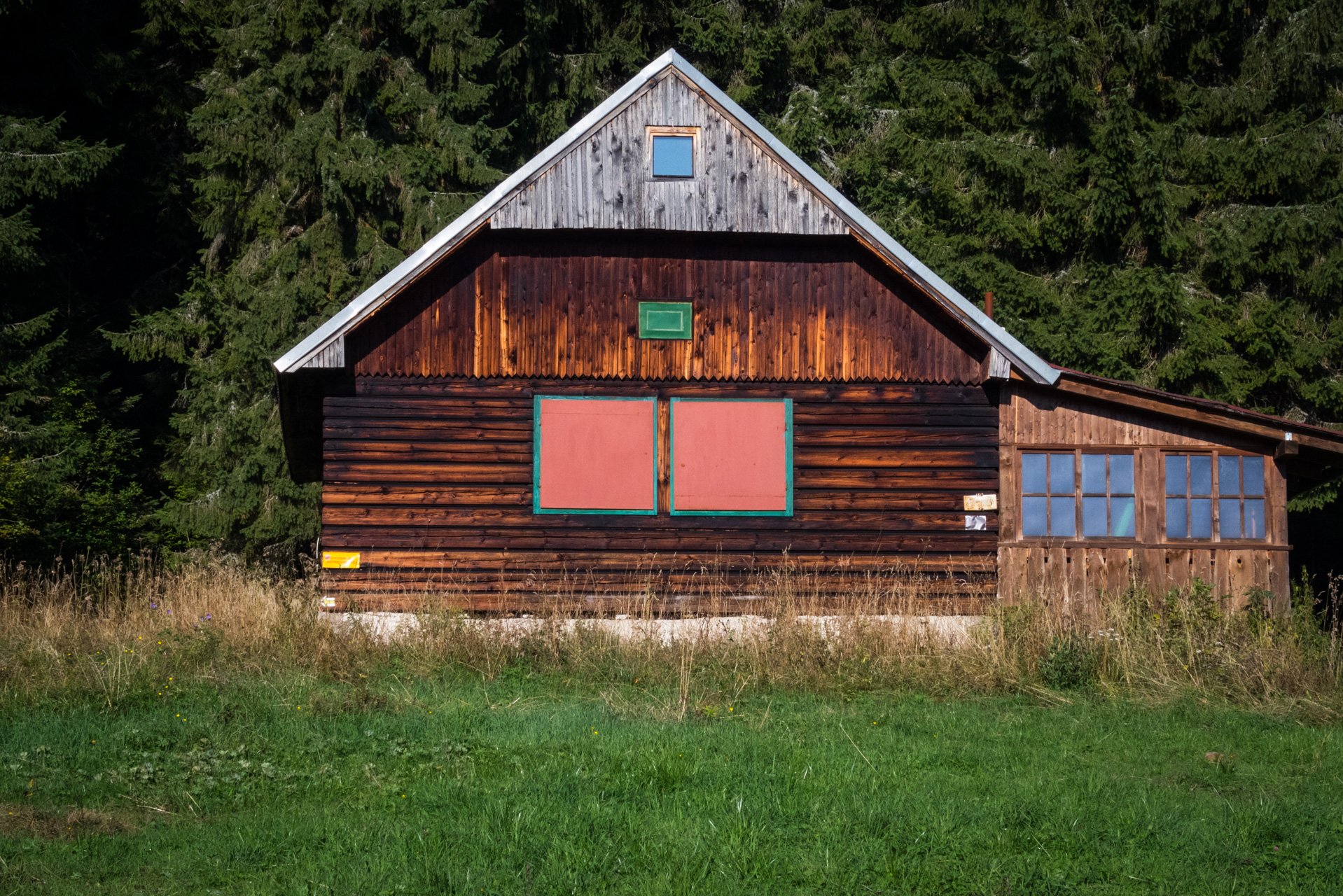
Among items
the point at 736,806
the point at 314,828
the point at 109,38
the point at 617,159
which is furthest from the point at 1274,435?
the point at 109,38

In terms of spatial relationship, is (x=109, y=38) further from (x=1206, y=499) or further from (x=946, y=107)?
(x=1206, y=499)

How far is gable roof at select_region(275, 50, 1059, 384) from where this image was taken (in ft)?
39.4

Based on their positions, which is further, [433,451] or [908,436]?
[908,436]

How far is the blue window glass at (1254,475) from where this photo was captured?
12898 mm

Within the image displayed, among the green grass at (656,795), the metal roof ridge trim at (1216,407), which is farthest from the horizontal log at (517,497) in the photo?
the green grass at (656,795)

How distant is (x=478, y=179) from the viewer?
922 inches

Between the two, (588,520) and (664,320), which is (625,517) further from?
(664,320)

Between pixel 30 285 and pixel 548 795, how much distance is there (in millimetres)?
19559

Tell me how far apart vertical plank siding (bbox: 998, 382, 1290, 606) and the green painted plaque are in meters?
3.83

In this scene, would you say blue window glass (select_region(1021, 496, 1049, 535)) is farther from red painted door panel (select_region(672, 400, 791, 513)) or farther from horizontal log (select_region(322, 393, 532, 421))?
horizontal log (select_region(322, 393, 532, 421))

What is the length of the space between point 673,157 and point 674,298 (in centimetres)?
161

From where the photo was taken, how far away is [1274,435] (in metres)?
12.5

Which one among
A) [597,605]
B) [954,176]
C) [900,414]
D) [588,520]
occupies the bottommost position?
[597,605]

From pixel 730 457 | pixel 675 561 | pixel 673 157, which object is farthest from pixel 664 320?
pixel 675 561
